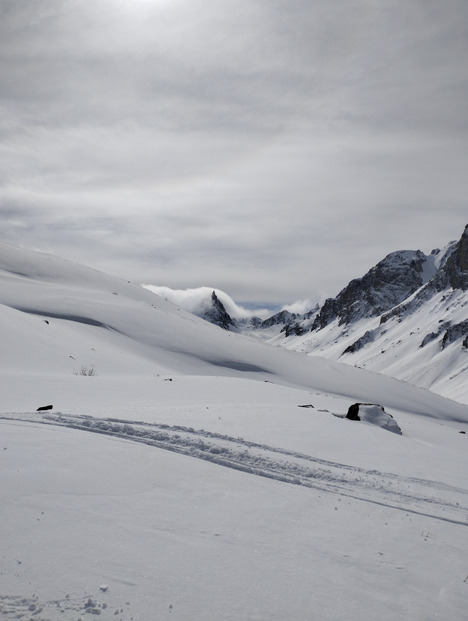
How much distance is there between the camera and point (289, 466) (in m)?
8.77

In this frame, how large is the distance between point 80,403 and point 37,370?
735cm

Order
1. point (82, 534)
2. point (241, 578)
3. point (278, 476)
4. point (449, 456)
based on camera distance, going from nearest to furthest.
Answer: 1. point (241, 578)
2. point (82, 534)
3. point (278, 476)
4. point (449, 456)

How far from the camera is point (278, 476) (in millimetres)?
8062

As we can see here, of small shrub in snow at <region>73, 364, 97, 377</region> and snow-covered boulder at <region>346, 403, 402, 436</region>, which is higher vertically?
snow-covered boulder at <region>346, 403, 402, 436</region>

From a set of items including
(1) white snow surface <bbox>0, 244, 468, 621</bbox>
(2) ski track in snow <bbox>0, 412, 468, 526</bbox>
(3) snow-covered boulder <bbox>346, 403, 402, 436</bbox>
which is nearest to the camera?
(1) white snow surface <bbox>0, 244, 468, 621</bbox>

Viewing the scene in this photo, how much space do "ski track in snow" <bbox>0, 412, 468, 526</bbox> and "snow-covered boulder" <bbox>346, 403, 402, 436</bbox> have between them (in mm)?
6661

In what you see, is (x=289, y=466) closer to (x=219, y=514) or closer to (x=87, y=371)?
(x=219, y=514)

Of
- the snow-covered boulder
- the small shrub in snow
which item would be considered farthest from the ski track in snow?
the small shrub in snow

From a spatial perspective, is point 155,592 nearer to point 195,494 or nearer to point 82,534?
point 82,534

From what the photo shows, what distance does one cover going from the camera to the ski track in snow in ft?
26.0

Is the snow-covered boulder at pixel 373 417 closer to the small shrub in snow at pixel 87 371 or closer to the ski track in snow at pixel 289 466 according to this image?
the ski track in snow at pixel 289 466

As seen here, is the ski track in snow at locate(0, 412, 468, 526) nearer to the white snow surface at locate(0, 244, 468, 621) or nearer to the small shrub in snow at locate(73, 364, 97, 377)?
the white snow surface at locate(0, 244, 468, 621)

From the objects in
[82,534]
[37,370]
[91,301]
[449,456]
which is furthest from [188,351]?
[82,534]

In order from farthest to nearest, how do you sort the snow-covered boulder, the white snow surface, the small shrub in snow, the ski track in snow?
1. the small shrub in snow
2. the snow-covered boulder
3. the ski track in snow
4. the white snow surface
